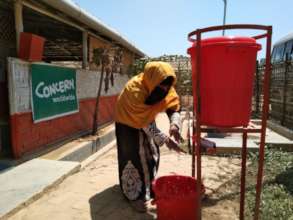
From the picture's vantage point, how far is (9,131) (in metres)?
5.19

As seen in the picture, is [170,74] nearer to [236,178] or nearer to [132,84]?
[132,84]

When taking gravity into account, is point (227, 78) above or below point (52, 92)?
above

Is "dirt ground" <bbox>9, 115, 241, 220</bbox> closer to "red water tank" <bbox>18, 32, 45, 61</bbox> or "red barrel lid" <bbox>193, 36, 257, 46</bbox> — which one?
"red barrel lid" <bbox>193, 36, 257, 46</bbox>

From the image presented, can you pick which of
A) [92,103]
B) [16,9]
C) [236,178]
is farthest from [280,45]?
[16,9]

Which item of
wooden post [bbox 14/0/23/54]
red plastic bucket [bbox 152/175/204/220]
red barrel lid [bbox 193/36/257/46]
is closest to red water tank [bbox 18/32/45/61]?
wooden post [bbox 14/0/23/54]

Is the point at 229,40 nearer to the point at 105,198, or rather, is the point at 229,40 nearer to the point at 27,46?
the point at 105,198

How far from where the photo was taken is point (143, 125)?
3.15 meters

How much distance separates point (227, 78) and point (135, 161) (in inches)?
59.7

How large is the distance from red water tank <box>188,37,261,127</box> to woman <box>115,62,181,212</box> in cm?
53

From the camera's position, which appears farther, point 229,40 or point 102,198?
point 102,198

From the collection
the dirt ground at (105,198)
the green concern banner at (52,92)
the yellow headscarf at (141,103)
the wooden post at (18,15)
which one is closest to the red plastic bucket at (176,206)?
the dirt ground at (105,198)

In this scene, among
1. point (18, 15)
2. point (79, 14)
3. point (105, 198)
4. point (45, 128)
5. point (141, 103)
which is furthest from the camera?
point (79, 14)

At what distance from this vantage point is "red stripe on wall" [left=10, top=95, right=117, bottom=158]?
474cm

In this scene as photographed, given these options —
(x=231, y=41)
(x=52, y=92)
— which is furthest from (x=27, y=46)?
(x=231, y=41)
